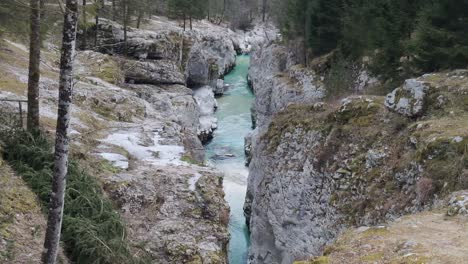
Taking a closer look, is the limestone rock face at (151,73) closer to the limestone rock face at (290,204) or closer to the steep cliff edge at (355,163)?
the limestone rock face at (290,204)

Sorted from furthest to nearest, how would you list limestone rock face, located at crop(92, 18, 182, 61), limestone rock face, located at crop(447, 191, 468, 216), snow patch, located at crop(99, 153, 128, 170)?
limestone rock face, located at crop(92, 18, 182, 61)
snow patch, located at crop(99, 153, 128, 170)
limestone rock face, located at crop(447, 191, 468, 216)

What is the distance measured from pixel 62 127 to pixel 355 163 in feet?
40.9

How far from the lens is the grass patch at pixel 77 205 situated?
12977 millimetres

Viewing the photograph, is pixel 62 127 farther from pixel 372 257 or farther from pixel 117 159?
pixel 117 159

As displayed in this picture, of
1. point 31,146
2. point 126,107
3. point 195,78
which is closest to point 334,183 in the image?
point 31,146

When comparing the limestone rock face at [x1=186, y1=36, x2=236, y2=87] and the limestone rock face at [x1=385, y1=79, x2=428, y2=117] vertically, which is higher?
the limestone rock face at [x1=385, y1=79, x2=428, y2=117]

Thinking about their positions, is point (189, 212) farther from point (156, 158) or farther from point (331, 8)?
point (331, 8)

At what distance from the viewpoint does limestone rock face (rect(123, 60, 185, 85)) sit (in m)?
42.3

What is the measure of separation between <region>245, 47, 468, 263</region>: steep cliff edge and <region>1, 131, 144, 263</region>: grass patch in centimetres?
867

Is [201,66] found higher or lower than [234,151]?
higher

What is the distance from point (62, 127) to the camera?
401 inches

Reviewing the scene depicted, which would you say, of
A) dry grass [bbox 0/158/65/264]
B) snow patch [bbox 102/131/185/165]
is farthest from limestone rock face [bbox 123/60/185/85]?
dry grass [bbox 0/158/65/264]

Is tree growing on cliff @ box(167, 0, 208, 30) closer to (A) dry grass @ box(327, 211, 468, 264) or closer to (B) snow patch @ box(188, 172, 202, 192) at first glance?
(B) snow patch @ box(188, 172, 202, 192)

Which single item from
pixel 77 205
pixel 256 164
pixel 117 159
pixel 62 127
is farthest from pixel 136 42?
pixel 62 127
